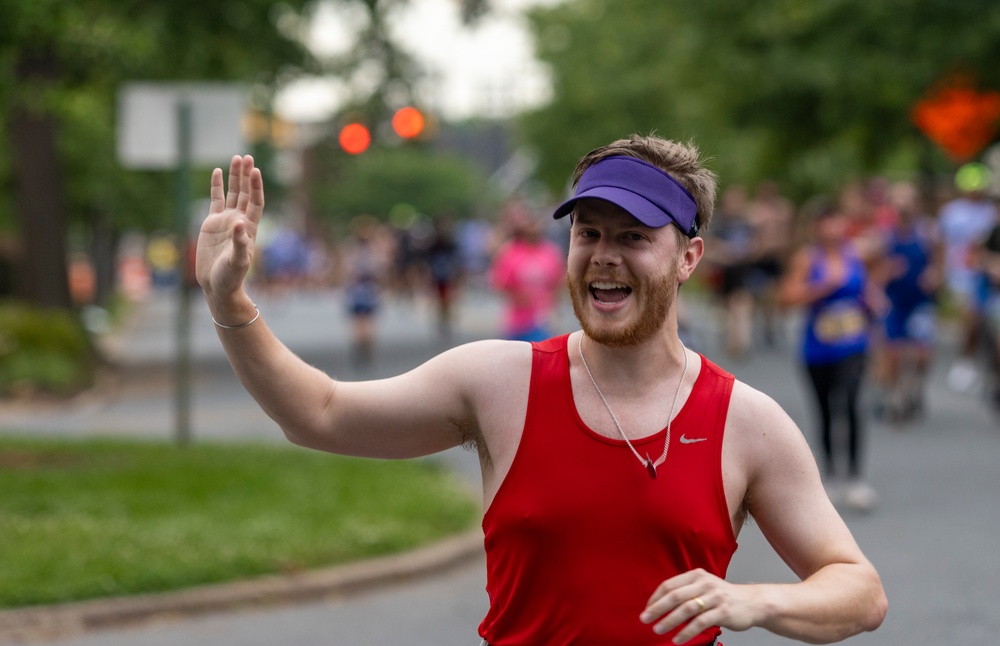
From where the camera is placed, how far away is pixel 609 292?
3.08 meters

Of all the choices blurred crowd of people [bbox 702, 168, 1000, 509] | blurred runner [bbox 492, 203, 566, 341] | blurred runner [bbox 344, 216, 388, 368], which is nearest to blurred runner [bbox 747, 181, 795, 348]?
blurred crowd of people [bbox 702, 168, 1000, 509]

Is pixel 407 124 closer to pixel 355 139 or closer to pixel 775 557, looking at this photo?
pixel 355 139

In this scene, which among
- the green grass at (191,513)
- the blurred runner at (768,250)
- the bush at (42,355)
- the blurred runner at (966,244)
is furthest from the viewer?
the blurred runner at (768,250)

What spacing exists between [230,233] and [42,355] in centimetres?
1621

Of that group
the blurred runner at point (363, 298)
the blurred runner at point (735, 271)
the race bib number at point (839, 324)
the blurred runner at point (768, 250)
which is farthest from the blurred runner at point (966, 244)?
the blurred runner at point (363, 298)

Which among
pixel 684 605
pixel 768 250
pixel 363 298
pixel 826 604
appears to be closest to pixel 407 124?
pixel 363 298

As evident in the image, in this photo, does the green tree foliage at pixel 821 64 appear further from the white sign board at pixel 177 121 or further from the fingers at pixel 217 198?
the fingers at pixel 217 198

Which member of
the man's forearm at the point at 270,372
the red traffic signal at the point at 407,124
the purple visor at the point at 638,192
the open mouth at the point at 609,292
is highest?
the red traffic signal at the point at 407,124

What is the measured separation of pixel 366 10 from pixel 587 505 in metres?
19.2

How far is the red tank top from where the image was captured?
2986 millimetres

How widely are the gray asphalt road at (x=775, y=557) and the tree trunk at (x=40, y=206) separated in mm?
2166

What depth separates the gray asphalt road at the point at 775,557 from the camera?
24.1 feet

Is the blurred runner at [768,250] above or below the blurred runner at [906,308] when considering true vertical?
above

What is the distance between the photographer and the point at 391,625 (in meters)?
7.57
